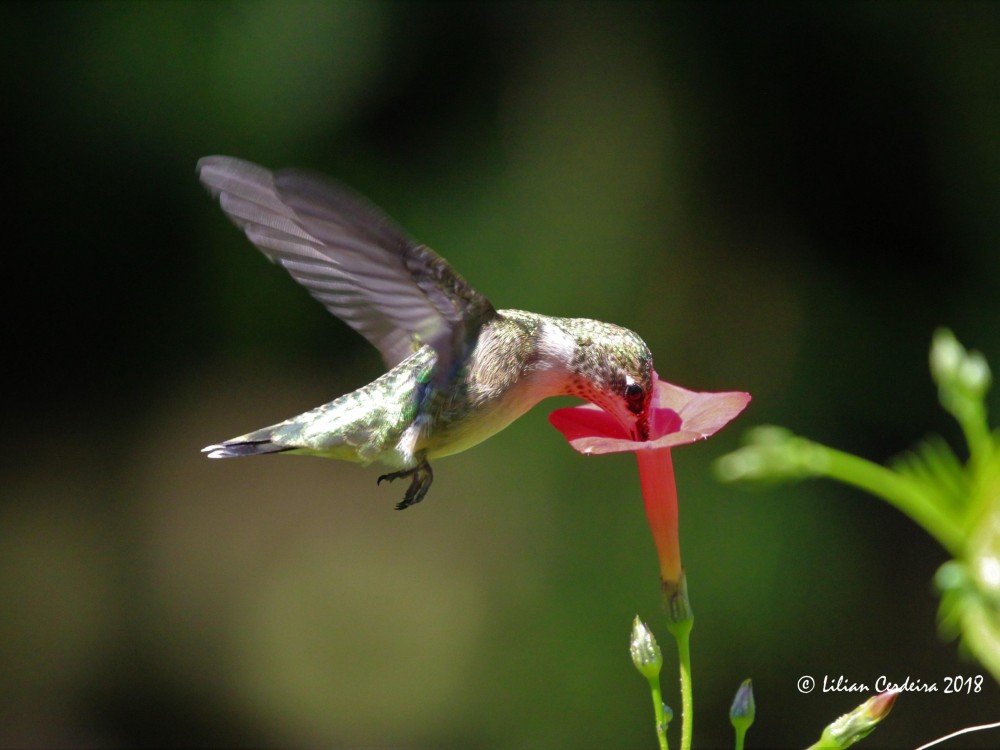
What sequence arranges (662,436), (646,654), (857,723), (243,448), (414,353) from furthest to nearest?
(414,353) → (243,448) → (662,436) → (646,654) → (857,723)

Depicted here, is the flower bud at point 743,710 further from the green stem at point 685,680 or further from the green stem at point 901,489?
the green stem at point 901,489

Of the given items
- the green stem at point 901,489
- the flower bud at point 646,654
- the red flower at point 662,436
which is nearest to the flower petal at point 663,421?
the red flower at point 662,436

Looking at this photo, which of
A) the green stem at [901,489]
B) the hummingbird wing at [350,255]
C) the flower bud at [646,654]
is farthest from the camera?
the hummingbird wing at [350,255]

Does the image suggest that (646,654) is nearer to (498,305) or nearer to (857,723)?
(857,723)

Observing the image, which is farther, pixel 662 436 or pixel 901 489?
pixel 662 436

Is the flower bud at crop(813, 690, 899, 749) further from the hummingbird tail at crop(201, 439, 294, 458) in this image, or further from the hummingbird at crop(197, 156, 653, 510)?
the hummingbird tail at crop(201, 439, 294, 458)

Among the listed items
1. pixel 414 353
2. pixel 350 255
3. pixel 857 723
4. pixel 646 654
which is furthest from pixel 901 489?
pixel 414 353

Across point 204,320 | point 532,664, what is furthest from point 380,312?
point 204,320
